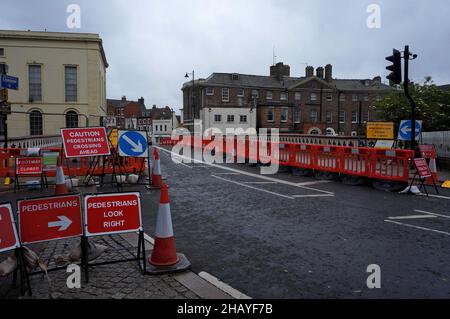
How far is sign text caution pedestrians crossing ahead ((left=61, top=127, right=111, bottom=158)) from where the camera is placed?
31.0 ft

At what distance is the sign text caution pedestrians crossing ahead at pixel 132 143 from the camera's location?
11.3 metres

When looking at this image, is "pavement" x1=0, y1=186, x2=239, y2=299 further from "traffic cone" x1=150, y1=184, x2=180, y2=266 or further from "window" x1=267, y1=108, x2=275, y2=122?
"window" x1=267, y1=108, x2=275, y2=122

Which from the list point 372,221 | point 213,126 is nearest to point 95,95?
point 213,126

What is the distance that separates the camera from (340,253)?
536 cm

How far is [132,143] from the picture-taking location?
11430 millimetres

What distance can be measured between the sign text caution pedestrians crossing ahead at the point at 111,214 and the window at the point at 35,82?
4391 cm

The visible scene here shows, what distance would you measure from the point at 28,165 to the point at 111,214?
770 cm

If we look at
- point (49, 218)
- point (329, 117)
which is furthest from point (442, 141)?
point (329, 117)

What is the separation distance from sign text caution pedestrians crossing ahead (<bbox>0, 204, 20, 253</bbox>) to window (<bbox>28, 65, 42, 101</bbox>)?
44.0m

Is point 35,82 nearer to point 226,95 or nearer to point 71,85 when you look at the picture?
point 71,85

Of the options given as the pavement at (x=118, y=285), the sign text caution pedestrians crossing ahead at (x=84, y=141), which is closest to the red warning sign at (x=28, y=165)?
the sign text caution pedestrians crossing ahead at (x=84, y=141)
